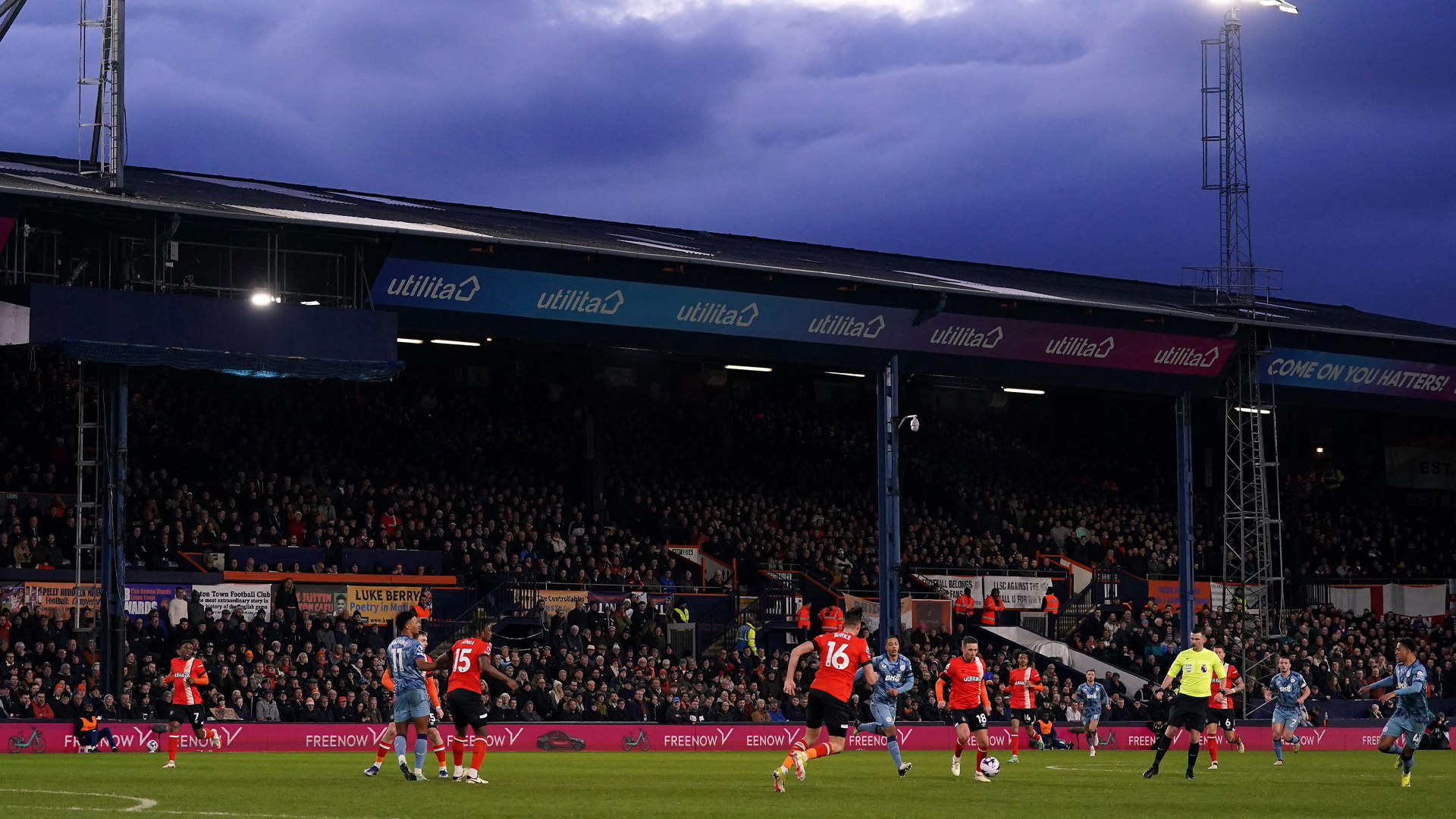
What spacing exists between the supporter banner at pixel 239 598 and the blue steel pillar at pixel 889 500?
1407 cm

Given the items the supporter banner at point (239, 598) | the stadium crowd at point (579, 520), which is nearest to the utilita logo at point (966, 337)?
the stadium crowd at point (579, 520)

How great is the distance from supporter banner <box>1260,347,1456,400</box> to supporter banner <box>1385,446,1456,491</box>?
10148 millimetres

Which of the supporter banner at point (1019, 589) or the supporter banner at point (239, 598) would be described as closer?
the supporter banner at point (239, 598)

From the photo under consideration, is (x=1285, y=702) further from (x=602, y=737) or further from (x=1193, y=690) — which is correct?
(x=602, y=737)

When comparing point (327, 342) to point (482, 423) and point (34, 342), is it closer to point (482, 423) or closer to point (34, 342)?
point (34, 342)

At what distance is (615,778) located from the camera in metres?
23.6

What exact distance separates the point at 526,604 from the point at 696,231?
14415 millimetres

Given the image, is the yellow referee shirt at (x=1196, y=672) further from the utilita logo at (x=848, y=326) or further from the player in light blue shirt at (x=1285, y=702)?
Result: the utilita logo at (x=848, y=326)

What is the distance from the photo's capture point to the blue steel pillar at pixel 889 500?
41469 millimetres

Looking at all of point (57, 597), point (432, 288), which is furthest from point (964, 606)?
point (57, 597)

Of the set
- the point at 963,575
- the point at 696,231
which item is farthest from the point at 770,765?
the point at 696,231

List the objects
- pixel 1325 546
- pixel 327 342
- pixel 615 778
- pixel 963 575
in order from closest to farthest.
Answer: pixel 615 778 → pixel 327 342 → pixel 963 575 → pixel 1325 546

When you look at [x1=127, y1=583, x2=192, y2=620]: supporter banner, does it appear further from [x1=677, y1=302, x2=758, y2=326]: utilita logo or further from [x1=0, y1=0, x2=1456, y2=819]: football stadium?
[x1=677, y1=302, x2=758, y2=326]: utilita logo

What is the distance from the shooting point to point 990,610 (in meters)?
47.9
